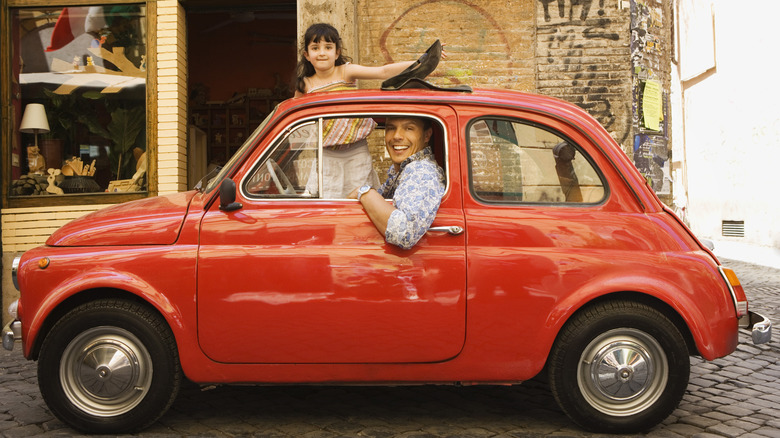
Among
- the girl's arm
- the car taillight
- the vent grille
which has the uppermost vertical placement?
the girl's arm

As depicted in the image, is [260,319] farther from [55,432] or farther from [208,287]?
[55,432]

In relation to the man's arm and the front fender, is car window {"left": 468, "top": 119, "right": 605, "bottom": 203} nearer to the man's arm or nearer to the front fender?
the man's arm

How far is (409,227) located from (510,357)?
880mm

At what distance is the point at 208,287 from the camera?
3.66 meters

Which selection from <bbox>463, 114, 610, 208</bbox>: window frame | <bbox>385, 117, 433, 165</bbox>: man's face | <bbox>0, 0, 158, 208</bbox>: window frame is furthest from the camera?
<bbox>0, 0, 158, 208</bbox>: window frame

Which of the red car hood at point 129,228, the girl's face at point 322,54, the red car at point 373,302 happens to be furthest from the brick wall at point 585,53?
the red car hood at point 129,228

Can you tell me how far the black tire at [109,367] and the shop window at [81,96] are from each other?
4.84 metres

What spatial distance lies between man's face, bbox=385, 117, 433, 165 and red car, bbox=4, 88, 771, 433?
0.28 metres

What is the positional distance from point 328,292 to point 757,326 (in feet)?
7.61

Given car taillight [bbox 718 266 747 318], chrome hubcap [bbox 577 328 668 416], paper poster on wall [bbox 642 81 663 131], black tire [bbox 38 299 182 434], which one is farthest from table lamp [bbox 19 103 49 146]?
car taillight [bbox 718 266 747 318]

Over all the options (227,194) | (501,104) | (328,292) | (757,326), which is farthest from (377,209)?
(757,326)

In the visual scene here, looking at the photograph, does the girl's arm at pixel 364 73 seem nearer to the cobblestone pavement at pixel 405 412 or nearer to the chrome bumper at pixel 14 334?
the cobblestone pavement at pixel 405 412

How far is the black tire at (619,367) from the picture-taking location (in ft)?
12.0

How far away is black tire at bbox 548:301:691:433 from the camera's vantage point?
3.66m
